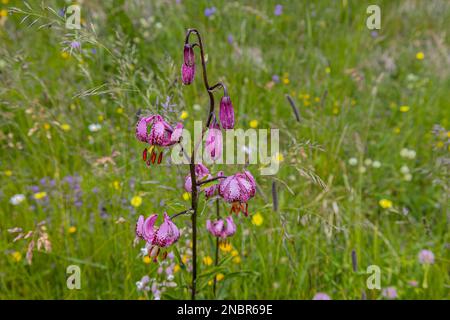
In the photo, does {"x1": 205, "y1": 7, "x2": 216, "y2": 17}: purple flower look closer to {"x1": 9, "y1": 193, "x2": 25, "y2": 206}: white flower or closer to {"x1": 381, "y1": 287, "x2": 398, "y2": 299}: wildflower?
{"x1": 9, "y1": 193, "x2": 25, "y2": 206}: white flower

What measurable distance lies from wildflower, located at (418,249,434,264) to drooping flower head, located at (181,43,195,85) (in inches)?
61.3

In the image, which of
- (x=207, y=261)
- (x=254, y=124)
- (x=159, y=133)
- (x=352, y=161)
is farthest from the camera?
(x=254, y=124)

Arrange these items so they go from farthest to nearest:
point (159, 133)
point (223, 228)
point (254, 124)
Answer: point (254, 124) → point (223, 228) → point (159, 133)

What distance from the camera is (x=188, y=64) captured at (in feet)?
4.45

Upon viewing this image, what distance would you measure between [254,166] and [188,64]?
1.00 m

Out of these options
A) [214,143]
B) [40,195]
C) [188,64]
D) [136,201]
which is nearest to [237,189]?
[214,143]

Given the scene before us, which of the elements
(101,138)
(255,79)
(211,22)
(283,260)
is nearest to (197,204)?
(283,260)

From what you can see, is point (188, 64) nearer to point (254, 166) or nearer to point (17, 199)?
point (254, 166)

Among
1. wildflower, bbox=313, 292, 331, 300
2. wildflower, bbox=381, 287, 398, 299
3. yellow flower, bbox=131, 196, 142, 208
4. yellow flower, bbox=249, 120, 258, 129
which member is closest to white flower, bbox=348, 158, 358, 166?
yellow flower, bbox=249, 120, 258, 129

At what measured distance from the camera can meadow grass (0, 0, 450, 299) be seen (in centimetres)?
220

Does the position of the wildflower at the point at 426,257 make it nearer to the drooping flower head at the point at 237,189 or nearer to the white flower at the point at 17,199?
the drooping flower head at the point at 237,189

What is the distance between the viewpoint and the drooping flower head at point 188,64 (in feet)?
4.41

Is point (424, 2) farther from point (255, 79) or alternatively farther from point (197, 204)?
point (197, 204)

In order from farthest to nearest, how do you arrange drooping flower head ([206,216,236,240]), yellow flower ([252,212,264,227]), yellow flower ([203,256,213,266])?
yellow flower ([252,212,264,227])
yellow flower ([203,256,213,266])
drooping flower head ([206,216,236,240])
